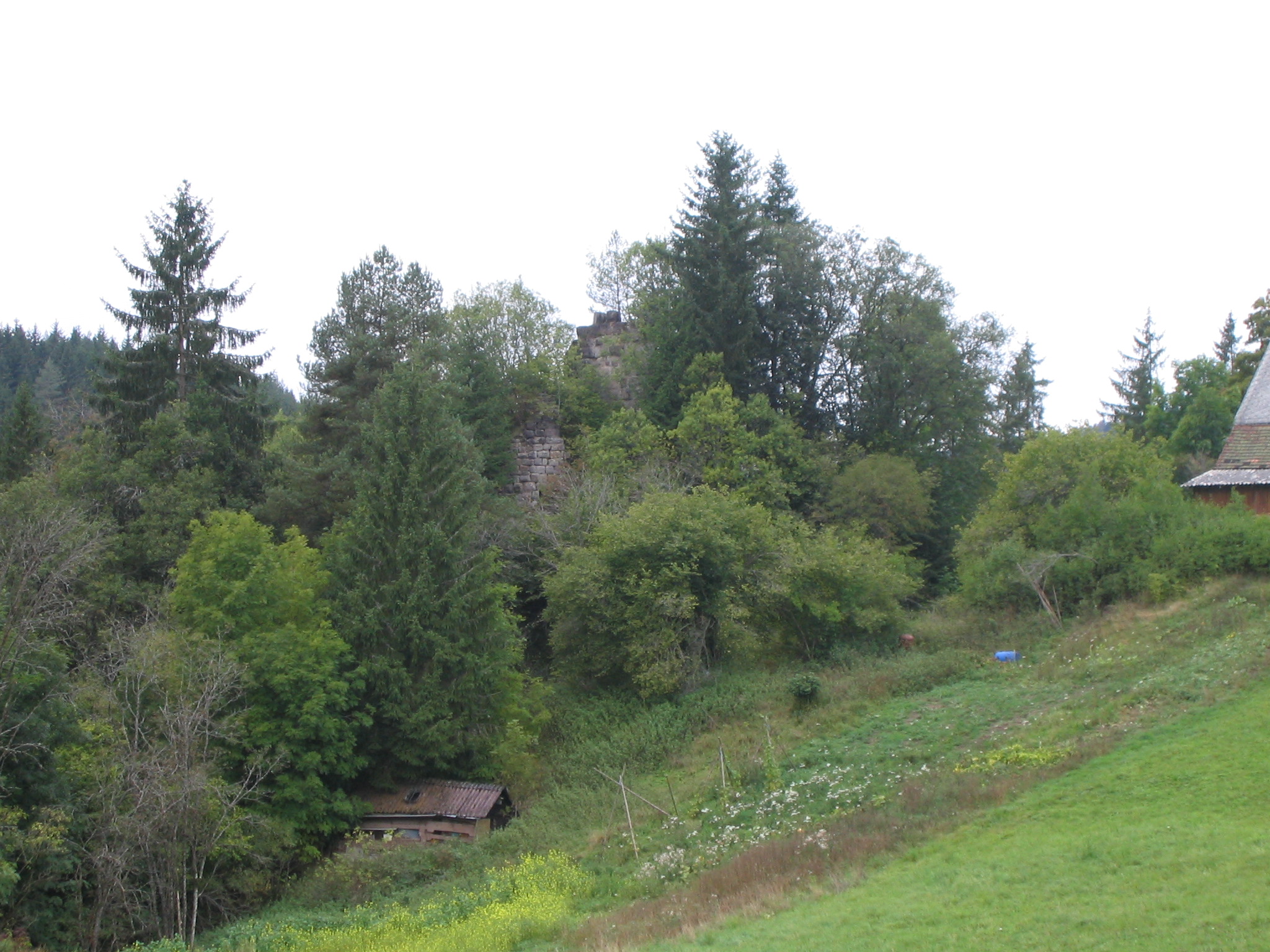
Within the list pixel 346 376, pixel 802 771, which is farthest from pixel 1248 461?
pixel 346 376

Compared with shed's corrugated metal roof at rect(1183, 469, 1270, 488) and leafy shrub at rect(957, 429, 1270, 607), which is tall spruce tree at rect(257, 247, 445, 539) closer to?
leafy shrub at rect(957, 429, 1270, 607)

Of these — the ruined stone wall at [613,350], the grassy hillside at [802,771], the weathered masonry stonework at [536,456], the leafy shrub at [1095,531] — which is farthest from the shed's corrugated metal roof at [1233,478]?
the weathered masonry stonework at [536,456]

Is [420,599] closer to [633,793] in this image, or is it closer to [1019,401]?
[633,793]

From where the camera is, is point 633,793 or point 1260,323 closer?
point 633,793

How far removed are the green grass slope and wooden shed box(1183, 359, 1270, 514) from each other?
15.0 m

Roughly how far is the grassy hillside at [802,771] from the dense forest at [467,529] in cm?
160

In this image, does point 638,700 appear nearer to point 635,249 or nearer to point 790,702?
point 790,702

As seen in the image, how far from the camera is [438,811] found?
2417cm

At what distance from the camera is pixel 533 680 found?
30281mm

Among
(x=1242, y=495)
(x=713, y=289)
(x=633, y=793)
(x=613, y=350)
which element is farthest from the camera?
(x=613, y=350)

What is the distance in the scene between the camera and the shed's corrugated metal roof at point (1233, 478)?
29.0 meters

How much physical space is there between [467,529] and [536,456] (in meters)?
14.2

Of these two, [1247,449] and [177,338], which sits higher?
[177,338]

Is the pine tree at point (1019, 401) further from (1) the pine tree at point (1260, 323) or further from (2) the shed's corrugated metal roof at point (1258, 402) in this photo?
(2) the shed's corrugated metal roof at point (1258, 402)
